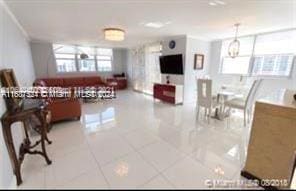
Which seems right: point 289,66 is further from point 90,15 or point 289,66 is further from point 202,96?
point 90,15

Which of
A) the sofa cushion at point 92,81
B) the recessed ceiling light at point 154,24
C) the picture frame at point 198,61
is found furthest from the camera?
the sofa cushion at point 92,81

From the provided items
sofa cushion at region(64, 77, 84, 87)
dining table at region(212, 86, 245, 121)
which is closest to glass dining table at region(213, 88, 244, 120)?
dining table at region(212, 86, 245, 121)

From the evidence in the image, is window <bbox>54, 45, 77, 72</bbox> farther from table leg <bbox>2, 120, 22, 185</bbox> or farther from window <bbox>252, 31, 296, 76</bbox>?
window <bbox>252, 31, 296, 76</bbox>

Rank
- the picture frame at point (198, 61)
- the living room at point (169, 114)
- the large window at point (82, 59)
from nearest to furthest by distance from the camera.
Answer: the living room at point (169, 114)
the picture frame at point (198, 61)
the large window at point (82, 59)

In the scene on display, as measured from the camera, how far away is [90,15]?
2.93m

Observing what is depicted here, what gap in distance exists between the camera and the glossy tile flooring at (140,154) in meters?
1.70

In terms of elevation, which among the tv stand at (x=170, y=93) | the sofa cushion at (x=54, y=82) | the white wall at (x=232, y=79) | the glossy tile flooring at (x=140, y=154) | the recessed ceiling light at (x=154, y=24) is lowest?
the glossy tile flooring at (x=140, y=154)

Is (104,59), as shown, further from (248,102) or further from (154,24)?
(248,102)

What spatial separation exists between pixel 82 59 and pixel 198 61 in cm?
538

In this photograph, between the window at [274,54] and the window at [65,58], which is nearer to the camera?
the window at [274,54]

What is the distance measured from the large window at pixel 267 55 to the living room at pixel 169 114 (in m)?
0.03

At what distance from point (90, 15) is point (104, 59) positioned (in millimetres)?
5201

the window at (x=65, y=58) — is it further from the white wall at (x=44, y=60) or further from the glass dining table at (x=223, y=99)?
the glass dining table at (x=223, y=99)

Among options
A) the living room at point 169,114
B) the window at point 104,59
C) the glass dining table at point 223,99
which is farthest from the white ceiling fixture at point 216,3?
the window at point 104,59
